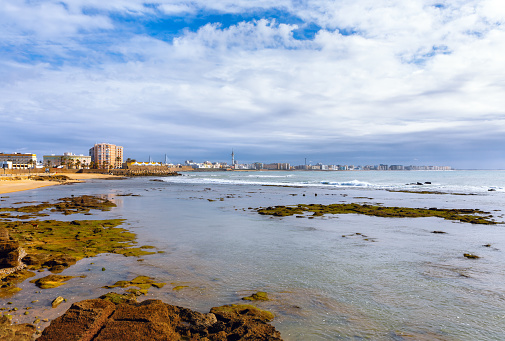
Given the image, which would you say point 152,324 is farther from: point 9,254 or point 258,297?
point 9,254

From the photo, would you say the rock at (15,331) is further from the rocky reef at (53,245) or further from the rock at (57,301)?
the rocky reef at (53,245)

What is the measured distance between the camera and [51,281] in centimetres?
731

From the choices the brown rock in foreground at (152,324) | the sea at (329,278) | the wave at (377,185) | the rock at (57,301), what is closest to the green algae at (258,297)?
the sea at (329,278)

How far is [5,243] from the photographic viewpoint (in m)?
8.29

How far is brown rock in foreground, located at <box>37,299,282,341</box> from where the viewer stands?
4.49 m

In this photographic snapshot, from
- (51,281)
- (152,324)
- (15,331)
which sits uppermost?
(152,324)

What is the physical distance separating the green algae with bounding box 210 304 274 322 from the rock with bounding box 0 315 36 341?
2.88 meters

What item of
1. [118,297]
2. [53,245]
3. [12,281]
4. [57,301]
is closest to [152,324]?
[118,297]

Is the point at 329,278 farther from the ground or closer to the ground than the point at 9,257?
closer to the ground

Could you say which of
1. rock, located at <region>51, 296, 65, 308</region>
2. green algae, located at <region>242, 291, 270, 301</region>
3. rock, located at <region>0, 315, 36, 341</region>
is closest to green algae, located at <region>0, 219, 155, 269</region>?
rock, located at <region>51, 296, 65, 308</region>

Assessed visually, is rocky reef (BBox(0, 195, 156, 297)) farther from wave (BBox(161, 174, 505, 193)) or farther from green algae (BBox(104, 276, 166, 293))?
wave (BBox(161, 174, 505, 193))

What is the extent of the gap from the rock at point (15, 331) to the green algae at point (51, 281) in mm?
1951

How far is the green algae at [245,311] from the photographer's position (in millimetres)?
5709

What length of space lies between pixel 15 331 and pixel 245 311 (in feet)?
12.0
